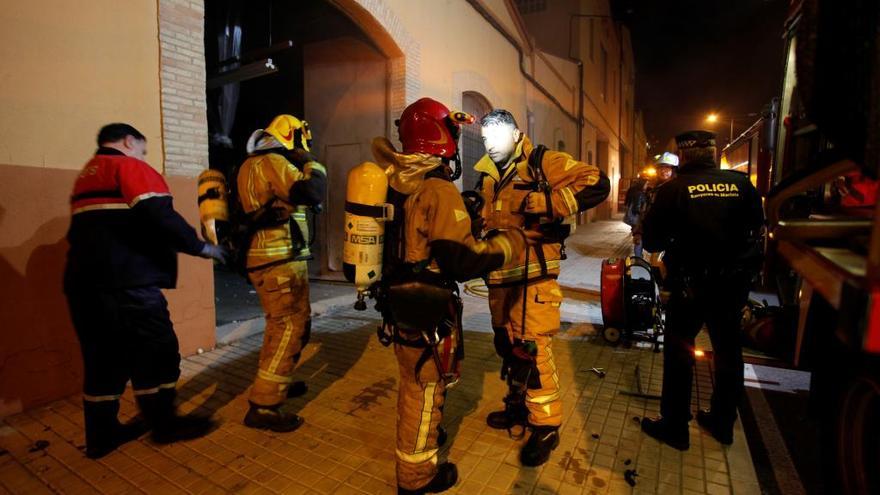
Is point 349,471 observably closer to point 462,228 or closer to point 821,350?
point 462,228

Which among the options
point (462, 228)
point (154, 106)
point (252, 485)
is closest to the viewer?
point (462, 228)

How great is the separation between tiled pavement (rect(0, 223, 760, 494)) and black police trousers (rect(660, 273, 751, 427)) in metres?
0.27

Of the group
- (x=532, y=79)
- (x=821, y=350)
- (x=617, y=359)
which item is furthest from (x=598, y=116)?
(x=821, y=350)

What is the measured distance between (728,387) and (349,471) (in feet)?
7.79

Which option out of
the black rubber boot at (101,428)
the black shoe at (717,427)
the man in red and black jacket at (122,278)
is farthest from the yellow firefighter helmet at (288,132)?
the black shoe at (717,427)

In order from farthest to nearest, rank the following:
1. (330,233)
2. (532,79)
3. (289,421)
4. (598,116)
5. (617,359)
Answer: (598,116), (532,79), (330,233), (617,359), (289,421)

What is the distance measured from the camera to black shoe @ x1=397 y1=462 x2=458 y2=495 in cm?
228

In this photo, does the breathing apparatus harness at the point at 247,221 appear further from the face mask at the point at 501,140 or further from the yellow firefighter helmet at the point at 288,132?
the face mask at the point at 501,140

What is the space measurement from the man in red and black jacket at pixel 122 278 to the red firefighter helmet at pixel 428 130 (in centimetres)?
154

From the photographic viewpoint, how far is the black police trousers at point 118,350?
109 inches

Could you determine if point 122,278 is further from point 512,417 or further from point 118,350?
point 512,417

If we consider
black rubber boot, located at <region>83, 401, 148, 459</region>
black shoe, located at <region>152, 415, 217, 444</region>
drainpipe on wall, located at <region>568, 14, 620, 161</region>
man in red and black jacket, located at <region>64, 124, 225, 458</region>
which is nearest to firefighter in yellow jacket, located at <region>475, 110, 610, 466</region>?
man in red and black jacket, located at <region>64, 124, 225, 458</region>

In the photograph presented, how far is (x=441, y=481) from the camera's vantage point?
242 centimetres

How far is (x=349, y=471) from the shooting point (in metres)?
2.65
